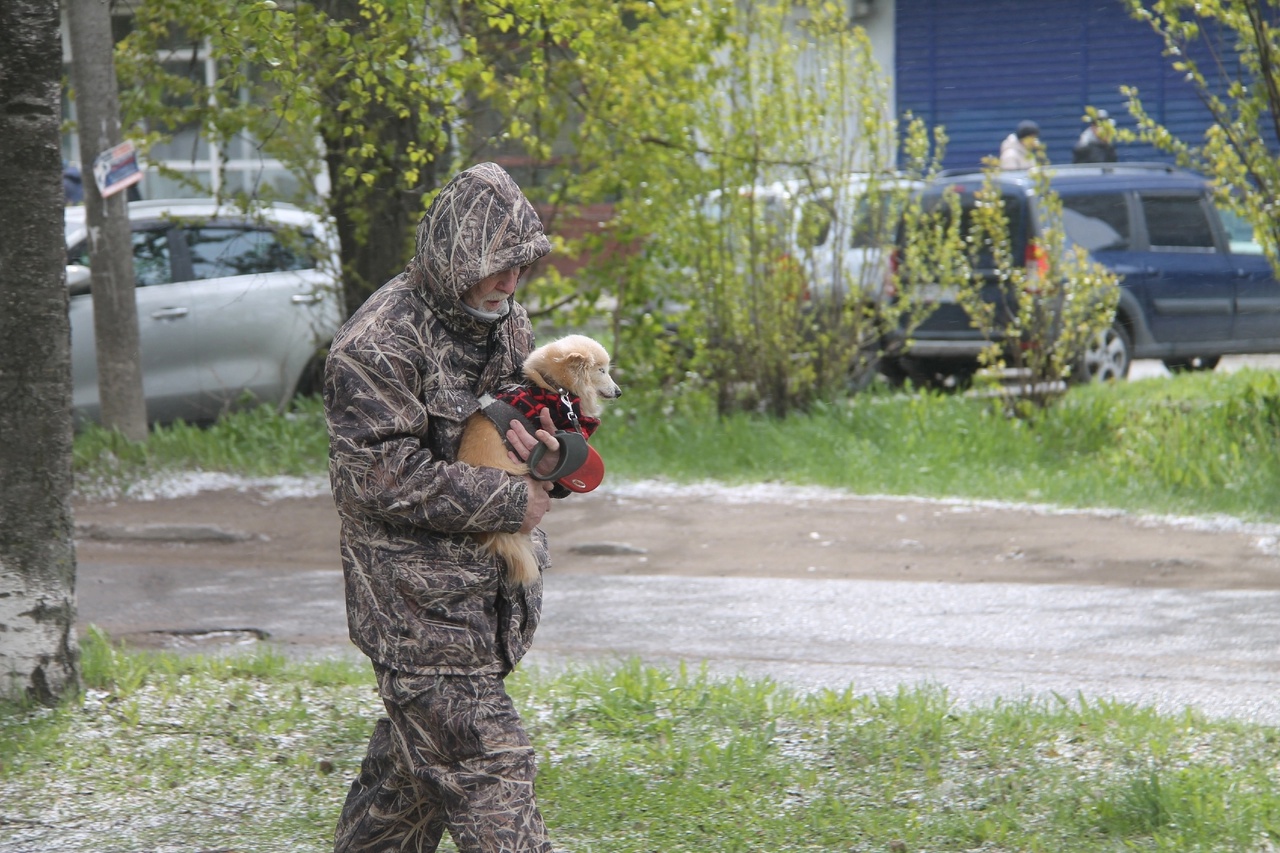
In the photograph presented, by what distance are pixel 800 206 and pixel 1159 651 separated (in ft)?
17.0

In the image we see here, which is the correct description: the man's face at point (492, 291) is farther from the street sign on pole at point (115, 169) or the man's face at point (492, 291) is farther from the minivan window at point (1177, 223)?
the minivan window at point (1177, 223)

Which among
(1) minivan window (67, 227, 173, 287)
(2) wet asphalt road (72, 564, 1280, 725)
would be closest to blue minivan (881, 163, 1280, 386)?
(2) wet asphalt road (72, 564, 1280, 725)

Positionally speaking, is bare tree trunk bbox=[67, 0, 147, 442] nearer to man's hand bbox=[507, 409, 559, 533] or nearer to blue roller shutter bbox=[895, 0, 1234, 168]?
man's hand bbox=[507, 409, 559, 533]

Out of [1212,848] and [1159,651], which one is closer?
[1212,848]

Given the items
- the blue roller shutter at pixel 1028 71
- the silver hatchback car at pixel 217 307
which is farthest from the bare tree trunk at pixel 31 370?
the blue roller shutter at pixel 1028 71

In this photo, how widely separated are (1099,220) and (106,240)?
26.6 ft

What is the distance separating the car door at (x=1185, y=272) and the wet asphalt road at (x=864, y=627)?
6403 mm

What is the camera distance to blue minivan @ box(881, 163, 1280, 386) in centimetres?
1246

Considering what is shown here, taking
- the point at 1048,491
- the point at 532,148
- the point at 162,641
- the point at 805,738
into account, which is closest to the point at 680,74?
the point at 532,148

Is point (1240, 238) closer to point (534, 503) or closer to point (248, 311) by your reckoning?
point (248, 311)

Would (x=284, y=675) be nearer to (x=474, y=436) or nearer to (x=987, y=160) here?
(x=474, y=436)

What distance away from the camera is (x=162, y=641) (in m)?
6.39

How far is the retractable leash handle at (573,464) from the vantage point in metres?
3.05

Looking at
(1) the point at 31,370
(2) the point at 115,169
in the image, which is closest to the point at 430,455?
(1) the point at 31,370
